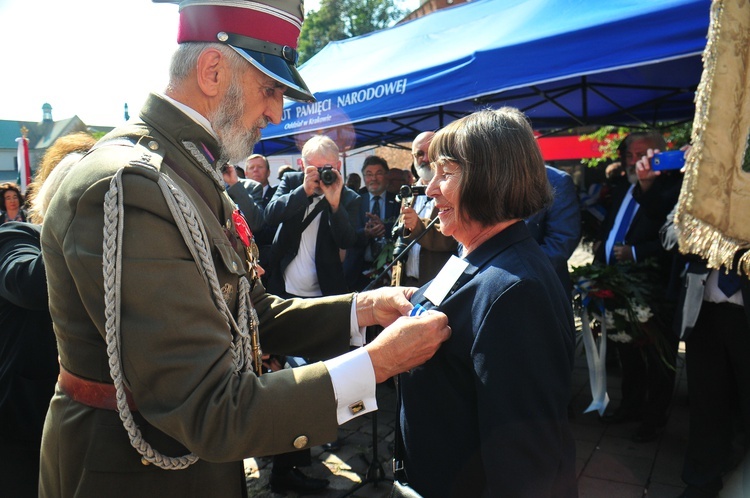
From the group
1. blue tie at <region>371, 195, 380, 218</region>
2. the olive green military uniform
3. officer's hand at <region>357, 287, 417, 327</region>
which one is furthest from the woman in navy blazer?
blue tie at <region>371, 195, 380, 218</region>

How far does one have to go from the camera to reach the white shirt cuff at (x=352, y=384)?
1.37 meters

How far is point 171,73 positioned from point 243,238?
1.76 ft

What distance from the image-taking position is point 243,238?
5.78 feet

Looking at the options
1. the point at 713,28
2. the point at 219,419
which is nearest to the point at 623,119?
the point at 713,28

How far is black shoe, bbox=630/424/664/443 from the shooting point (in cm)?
402

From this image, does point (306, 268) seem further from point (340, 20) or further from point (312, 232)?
point (340, 20)

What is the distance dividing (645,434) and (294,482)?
8.29 ft

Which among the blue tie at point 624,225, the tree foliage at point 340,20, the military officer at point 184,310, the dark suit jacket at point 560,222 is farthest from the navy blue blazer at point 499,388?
the tree foliage at point 340,20

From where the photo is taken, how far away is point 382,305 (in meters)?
1.92

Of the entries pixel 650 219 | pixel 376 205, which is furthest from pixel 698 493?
pixel 376 205

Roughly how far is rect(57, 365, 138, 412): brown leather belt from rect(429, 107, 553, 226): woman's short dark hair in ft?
3.48

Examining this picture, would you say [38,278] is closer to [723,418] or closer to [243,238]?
[243,238]

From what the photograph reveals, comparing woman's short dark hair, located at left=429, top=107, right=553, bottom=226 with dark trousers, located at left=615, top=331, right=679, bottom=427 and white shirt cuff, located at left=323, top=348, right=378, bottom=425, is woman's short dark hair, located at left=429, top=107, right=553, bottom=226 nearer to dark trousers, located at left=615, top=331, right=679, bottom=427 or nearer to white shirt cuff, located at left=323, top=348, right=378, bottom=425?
white shirt cuff, located at left=323, top=348, right=378, bottom=425

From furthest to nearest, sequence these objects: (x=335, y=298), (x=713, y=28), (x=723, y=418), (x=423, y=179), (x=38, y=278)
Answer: (x=423, y=179) < (x=723, y=418) < (x=38, y=278) < (x=335, y=298) < (x=713, y=28)
